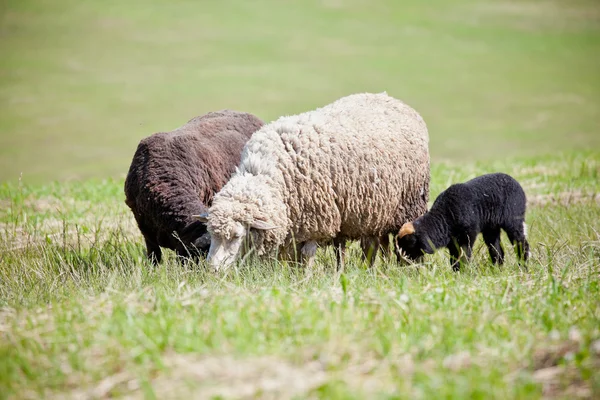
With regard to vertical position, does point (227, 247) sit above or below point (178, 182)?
below

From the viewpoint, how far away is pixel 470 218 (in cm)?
699

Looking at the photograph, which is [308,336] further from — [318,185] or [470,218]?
[470,218]

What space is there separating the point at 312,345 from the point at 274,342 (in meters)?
0.22

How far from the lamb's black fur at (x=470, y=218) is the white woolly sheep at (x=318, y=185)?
0.52 metres

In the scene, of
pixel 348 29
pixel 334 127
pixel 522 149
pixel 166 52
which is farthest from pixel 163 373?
pixel 348 29

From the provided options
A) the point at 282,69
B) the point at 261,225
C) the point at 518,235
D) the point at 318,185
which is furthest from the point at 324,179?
the point at 282,69

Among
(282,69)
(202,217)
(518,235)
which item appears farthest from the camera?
(282,69)

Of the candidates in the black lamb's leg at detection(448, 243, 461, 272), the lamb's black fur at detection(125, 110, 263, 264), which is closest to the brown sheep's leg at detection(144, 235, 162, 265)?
the lamb's black fur at detection(125, 110, 263, 264)

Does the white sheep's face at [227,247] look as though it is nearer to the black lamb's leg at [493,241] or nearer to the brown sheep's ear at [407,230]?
the brown sheep's ear at [407,230]

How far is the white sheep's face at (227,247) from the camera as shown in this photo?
20.6 feet

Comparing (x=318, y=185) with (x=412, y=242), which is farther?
(x=412, y=242)

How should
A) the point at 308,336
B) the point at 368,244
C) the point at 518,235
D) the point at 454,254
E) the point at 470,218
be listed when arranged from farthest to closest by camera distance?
the point at 368,244 → the point at 454,254 → the point at 518,235 → the point at 470,218 → the point at 308,336

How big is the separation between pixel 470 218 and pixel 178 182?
3016 millimetres

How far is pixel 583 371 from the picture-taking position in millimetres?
3523
